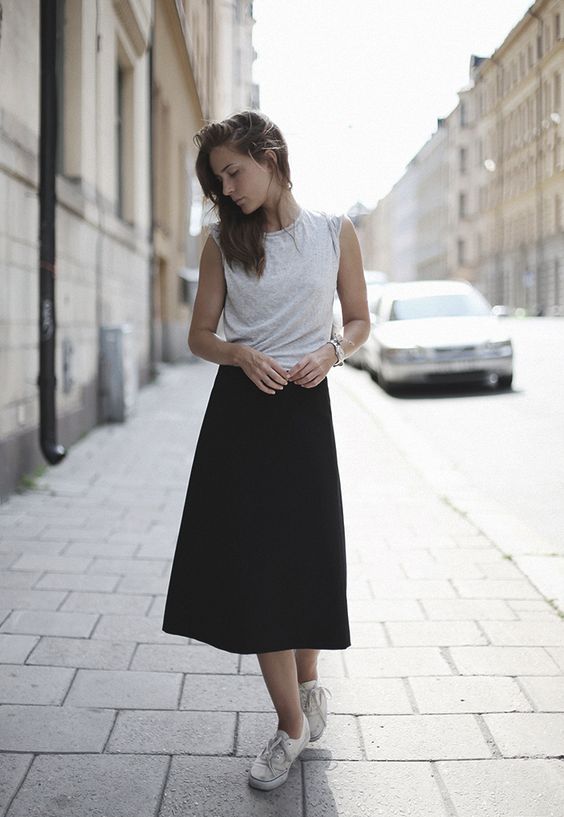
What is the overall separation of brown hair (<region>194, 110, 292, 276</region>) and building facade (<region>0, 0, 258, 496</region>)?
1946 mm

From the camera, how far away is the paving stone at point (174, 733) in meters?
2.81

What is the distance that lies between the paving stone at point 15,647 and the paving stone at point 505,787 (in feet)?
5.15

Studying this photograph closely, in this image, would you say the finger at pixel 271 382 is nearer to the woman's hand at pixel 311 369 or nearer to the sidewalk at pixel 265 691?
the woman's hand at pixel 311 369

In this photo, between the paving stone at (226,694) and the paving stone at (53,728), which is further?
the paving stone at (226,694)

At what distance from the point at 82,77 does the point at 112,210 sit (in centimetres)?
207

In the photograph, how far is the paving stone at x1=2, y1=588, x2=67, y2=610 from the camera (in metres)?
4.10

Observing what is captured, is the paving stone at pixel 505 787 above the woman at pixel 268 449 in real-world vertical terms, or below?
below

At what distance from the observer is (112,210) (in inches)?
439

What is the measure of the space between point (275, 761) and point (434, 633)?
52.6 inches

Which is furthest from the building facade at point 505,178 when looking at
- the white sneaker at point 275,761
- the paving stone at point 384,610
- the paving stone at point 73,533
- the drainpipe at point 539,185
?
the white sneaker at point 275,761

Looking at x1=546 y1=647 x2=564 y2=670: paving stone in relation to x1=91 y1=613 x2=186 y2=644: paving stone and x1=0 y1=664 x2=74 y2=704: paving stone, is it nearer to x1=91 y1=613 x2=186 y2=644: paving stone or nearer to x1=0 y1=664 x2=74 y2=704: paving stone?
x1=91 y1=613 x2=186 y2=644: paving stone

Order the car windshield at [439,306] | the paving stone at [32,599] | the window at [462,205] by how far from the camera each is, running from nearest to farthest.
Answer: the paving stone at [32,599] → the car windshield at [439,306] → the window at [462,205]

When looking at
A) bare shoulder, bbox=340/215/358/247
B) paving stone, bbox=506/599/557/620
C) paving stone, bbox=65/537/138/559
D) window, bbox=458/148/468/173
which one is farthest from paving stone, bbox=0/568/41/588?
window, bbox=458/148/468/173

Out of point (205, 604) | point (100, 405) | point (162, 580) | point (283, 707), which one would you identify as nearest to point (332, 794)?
point (283, 707)
